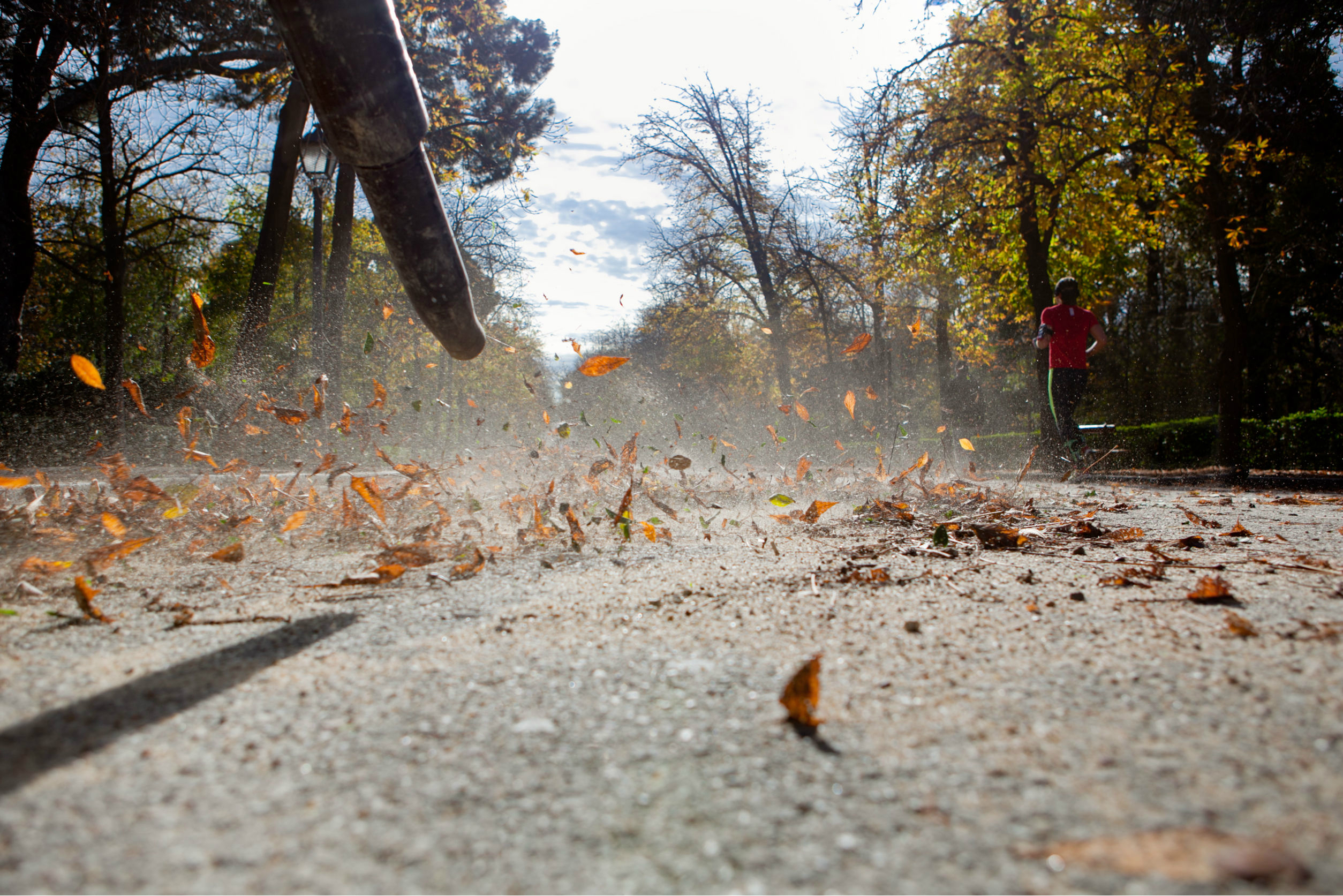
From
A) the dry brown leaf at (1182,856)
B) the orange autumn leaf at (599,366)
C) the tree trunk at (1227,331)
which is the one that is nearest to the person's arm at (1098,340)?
the tree trunk at (1227,331)

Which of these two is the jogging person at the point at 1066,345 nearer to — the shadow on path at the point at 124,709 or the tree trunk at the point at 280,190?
the shadow on path at the point at 124,709

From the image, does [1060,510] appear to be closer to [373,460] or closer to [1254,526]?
[1254,526]

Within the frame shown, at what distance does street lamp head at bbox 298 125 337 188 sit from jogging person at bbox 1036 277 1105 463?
31.5 feet

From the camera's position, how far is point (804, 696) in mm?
1236

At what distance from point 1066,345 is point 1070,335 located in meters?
0.13

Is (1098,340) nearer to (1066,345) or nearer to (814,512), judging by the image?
(1066,345)

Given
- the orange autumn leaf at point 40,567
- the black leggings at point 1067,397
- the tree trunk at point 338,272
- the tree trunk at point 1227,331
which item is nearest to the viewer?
the orange autumn leaf at point 40,567

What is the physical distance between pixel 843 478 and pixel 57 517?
638 centimetres

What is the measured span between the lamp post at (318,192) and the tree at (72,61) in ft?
5.27

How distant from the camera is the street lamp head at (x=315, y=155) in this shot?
361 inches

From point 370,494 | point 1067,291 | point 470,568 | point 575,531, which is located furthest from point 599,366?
point 1067,291

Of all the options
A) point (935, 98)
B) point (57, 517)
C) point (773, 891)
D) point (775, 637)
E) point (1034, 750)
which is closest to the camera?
point (773, 891)

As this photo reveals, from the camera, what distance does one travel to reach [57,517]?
3.55m

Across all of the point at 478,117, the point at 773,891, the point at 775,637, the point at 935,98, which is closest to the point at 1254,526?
the point at 775,637
